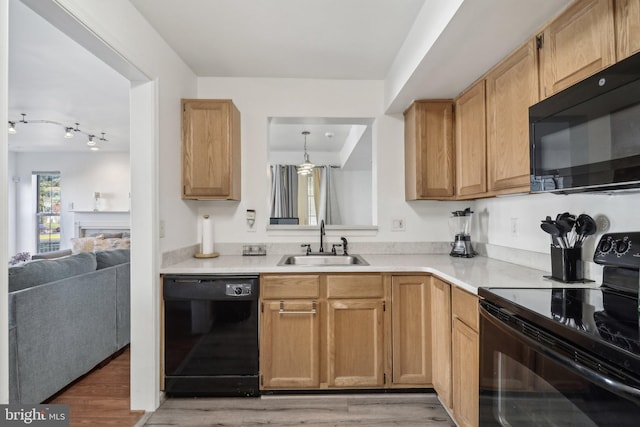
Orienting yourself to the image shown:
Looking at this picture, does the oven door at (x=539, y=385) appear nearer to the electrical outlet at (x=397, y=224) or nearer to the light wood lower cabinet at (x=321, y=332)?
the light wood lower cabinet at (x=321, y=332)

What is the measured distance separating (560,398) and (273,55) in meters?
2.48

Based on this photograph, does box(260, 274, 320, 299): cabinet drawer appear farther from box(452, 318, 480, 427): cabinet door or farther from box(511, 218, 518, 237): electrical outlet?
box(511, 218, 518, 237): electrical outlet

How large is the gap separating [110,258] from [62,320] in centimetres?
71

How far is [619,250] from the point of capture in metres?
1.30

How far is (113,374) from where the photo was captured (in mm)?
2443

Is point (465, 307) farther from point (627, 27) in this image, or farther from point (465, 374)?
point (627, 27)

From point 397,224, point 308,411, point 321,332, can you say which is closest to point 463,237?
point 397,224

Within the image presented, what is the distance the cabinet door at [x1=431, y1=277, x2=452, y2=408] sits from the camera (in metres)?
1.83

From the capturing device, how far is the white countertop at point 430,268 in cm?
157

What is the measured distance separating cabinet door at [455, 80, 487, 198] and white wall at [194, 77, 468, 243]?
1.64 ft

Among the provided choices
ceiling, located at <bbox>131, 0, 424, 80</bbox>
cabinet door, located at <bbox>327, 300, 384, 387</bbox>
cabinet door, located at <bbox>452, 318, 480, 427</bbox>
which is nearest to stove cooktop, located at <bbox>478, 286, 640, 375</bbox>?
cabinet door, located at <bbox>452, 318, 480, 427</bbox>

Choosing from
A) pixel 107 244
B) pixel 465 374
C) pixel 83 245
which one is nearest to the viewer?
pixel 465 374

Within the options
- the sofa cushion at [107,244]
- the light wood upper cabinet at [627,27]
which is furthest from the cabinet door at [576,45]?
the sofa cushion at [107,244]

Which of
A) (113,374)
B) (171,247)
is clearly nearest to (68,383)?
(113,374)
